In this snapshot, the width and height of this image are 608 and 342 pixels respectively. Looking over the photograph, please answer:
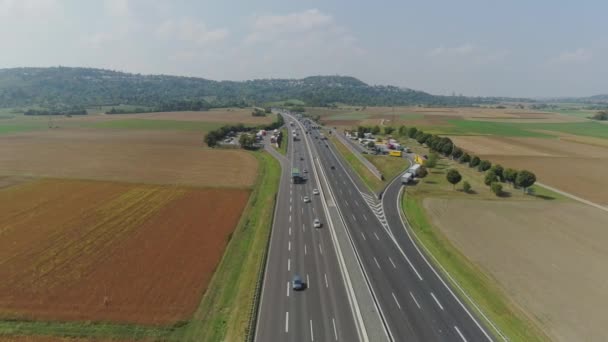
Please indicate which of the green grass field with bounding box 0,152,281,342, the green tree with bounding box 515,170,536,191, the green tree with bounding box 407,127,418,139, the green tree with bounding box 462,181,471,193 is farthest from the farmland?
the green tree with bounding box 407,127,418,139

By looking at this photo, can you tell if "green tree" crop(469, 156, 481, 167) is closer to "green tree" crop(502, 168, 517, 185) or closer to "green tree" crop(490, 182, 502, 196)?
"green tree" crop(502, 168, 517, 185)

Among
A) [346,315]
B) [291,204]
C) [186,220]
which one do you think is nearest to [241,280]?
[346,315]

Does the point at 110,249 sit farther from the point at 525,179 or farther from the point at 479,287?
the point at 525,179

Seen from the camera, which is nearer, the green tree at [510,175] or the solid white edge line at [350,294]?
the solid white edge line at [350,294]

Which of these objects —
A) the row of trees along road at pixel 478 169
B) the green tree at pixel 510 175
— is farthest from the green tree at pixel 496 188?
the green tree at pixel 510 175

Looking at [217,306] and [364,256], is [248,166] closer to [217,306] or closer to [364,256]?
[364,256]

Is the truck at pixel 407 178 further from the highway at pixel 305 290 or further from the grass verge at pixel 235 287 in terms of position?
the grass verge at pixel 235 287
